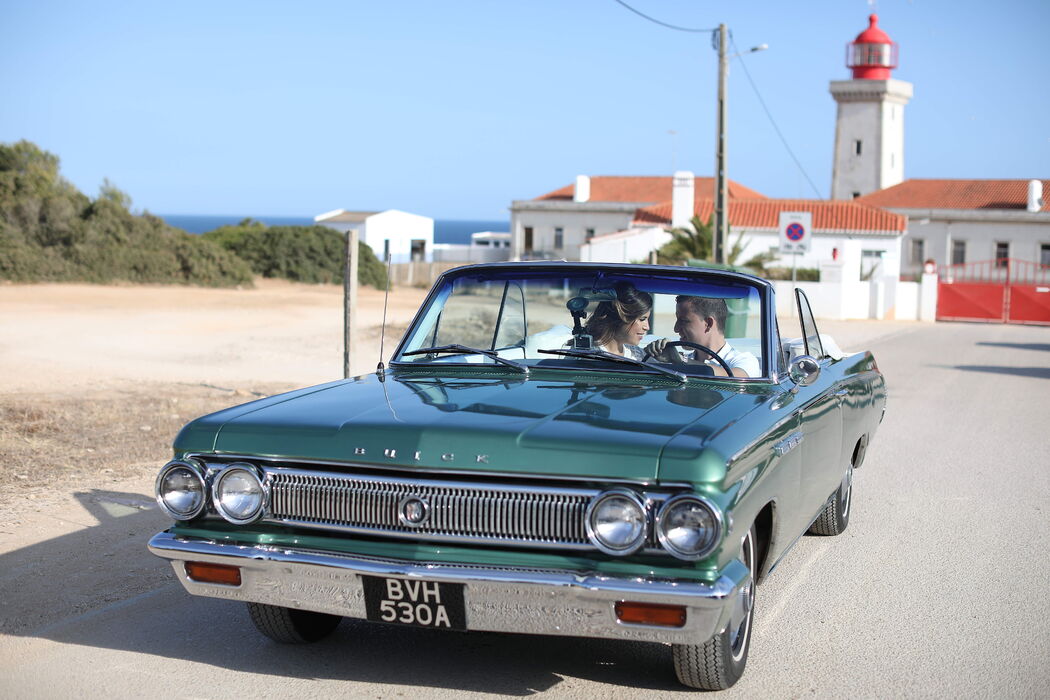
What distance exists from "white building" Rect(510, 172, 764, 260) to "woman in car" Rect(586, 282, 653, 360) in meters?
60.3

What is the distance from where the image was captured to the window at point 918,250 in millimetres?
62500

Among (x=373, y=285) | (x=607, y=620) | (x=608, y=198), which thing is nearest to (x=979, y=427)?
(x=607, y=620)

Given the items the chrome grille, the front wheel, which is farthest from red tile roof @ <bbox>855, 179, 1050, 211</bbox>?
the chrome grille

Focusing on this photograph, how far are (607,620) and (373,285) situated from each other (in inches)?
1841

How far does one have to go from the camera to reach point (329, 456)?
13.5 ft

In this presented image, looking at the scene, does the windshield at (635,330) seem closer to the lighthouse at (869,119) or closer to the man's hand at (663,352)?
the man's hand at (663,352)

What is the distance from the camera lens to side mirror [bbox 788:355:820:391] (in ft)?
17.3

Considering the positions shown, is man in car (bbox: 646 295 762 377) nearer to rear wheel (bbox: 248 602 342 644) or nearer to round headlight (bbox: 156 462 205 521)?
rear wheel (bbox: 248 602 342 644)

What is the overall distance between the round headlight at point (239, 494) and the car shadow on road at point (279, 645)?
756mm

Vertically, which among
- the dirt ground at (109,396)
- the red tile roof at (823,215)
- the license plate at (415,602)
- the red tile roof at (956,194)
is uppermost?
the red tile roof at (956,194)

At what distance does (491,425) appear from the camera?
412cm

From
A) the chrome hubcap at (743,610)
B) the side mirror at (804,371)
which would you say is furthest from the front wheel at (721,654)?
the side mirror at (804,371)

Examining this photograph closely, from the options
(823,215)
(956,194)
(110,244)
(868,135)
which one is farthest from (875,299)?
(868,135)

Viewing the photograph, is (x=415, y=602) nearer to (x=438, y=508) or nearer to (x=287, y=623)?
(x=438, y=508)
